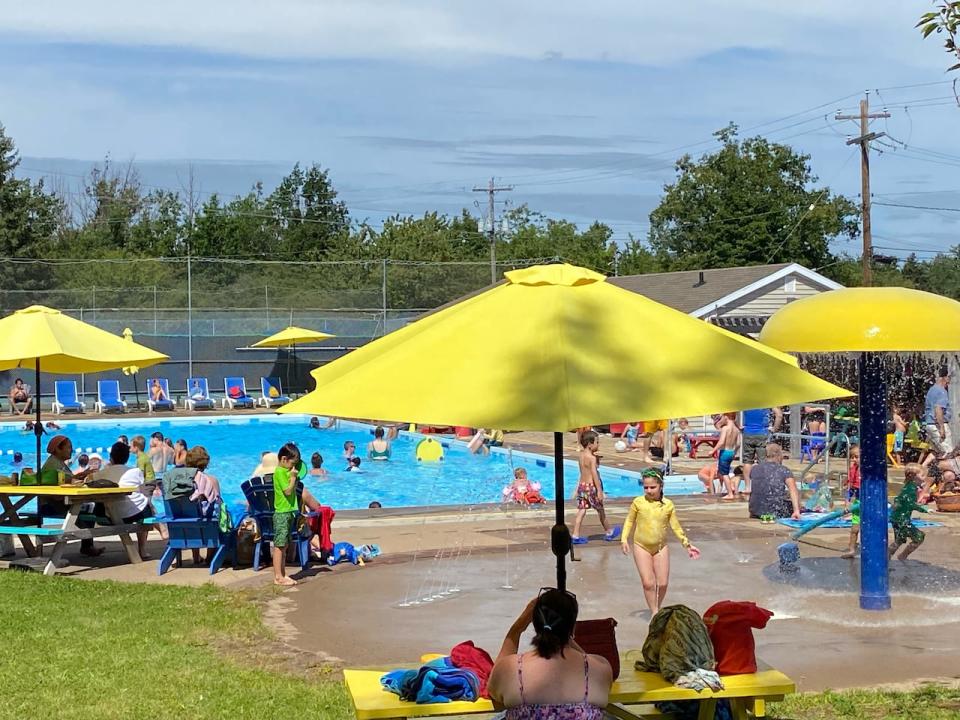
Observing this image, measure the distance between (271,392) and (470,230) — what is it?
136 feet

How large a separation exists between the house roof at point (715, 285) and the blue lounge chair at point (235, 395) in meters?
12.8

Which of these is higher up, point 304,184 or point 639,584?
point 304,184

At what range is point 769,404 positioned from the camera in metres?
5.37

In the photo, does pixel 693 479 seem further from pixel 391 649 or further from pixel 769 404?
pixel 769 404

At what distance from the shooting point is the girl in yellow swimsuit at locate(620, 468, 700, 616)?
393 inches

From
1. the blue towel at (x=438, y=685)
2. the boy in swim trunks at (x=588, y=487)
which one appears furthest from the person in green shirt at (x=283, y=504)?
the blue towel at (x=438, y=685)

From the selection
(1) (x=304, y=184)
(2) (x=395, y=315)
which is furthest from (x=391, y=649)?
(1) (x=304, y=184)

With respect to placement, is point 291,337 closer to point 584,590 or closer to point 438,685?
point 584,590

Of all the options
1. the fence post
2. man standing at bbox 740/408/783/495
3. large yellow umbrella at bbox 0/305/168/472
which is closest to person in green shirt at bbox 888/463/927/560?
large yellow umbrella at bbox 0/305/168/472

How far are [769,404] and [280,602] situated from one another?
674 centimetres

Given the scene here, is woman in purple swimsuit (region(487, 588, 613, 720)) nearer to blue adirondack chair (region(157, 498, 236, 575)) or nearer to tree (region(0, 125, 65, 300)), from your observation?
blue adirondack chair (region(157, 498, 236, 575))

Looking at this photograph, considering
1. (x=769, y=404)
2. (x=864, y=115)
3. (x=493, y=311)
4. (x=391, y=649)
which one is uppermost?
(x=864, y=115)

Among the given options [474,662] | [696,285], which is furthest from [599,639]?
[696,285]

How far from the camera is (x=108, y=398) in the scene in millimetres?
37125
